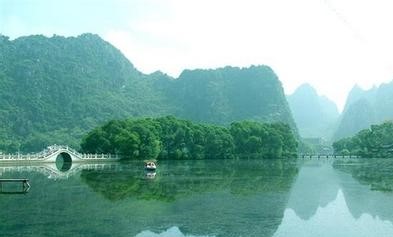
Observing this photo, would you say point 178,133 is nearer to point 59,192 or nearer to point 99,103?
point 59,192

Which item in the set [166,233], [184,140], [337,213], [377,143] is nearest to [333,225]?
[337,213]

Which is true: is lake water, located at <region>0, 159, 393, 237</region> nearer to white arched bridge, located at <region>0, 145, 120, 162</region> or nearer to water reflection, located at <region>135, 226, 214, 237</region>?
water reflection, located at <region>135, 226, 214, 237</region>

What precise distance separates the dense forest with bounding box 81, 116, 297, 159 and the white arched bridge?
152 inches

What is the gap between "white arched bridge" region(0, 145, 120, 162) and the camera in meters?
68.7

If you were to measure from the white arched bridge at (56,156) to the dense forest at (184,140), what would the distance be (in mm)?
3865

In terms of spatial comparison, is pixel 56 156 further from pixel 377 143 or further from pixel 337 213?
pixel 377 143

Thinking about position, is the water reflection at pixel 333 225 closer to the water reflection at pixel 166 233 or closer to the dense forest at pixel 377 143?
the water reflection at pixel 166 233

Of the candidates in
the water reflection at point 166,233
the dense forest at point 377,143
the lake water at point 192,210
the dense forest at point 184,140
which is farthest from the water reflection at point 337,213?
the dense forest at point 377,143

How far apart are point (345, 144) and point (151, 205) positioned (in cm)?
14237

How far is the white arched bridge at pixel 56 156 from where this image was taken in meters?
68.7

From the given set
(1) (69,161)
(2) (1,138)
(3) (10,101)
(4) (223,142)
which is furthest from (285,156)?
(3) (10,101)

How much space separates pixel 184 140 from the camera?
10294cm

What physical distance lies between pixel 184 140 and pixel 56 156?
32644 millimetres

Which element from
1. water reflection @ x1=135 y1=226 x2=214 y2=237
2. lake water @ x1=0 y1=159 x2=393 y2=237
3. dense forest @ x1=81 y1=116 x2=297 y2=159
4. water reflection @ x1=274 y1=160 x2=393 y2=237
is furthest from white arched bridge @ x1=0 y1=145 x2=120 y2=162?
water reflection @ x1=135 y1=226 x2=214 y2=237
